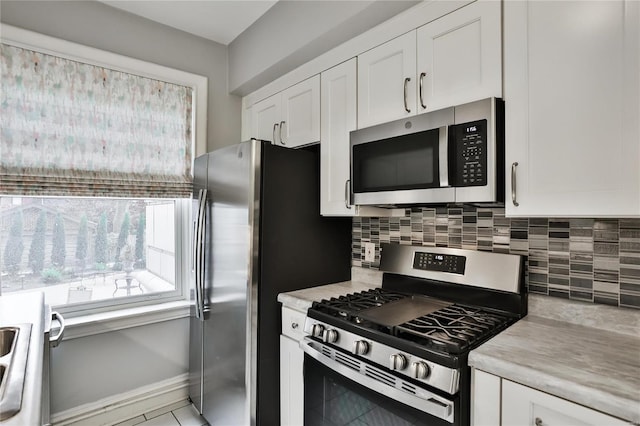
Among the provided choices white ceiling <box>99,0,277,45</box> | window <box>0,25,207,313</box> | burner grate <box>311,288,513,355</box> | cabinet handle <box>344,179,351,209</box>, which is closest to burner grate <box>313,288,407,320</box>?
burner grate <box>311,288,513,355</box>

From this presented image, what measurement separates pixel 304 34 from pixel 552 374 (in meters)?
1.92

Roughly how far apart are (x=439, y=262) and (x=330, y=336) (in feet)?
2.17

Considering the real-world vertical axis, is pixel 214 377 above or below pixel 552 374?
below

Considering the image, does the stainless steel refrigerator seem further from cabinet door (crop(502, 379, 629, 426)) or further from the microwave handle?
cabinet door (crop(502, 379, 629, 426))

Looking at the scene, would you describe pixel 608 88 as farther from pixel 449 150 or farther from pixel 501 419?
pixel 501 419

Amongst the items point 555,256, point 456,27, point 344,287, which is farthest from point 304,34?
point 555,256

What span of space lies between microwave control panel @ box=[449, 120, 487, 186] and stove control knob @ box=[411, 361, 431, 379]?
26.8 inches

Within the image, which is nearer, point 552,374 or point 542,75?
point 552,374

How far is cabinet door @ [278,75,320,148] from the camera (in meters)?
2.11

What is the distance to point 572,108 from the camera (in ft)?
3.76

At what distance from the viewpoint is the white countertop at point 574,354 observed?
87cm

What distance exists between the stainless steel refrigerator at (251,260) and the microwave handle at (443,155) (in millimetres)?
852

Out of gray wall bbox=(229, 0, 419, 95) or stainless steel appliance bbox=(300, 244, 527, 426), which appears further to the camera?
gray wall bbox=(229, 0, 419, 95)

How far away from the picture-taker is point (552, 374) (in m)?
0.94
